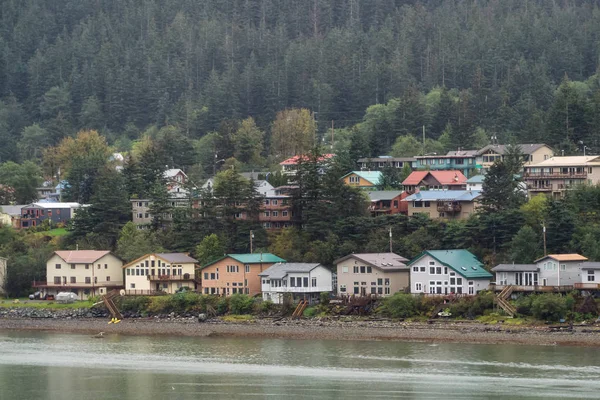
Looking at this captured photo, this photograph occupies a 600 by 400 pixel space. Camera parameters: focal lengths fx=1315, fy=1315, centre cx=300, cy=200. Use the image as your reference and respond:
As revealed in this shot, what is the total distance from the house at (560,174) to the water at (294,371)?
70.5 ft

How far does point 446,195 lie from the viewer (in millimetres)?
71125

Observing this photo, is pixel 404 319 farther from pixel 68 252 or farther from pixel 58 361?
pixel 68 252

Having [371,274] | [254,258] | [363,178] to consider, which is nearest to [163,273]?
[254,258]

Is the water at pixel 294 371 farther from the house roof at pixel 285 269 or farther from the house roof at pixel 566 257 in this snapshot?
the house roof at pixel 566 257

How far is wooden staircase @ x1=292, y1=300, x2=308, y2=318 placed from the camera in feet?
201

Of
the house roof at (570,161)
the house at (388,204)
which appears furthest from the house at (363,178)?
the house roof at (570,161)

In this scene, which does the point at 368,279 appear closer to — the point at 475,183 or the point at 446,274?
the point at 446,274

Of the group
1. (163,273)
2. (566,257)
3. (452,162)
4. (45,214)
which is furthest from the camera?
(45,214)

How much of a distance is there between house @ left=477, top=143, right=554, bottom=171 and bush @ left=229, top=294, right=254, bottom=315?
21.3 meters

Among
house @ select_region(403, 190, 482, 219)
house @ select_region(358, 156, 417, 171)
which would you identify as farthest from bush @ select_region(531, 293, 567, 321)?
house @ select_region(358, 156, 417, 171)

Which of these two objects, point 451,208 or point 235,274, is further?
point 451,208

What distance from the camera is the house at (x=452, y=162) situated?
82875mm

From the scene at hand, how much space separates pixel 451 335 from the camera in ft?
179

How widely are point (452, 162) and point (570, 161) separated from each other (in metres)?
11.7
